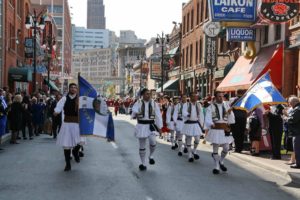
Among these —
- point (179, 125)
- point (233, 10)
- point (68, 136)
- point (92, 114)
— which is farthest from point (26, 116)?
point (233, 10)

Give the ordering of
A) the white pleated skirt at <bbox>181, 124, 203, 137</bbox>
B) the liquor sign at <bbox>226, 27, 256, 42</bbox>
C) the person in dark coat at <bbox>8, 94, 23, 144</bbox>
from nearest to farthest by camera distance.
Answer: the white pleated skirt at <bbox>181, 124, 203, 137</bbox>, the person in dark coat at <bbox>8, 94, 23, 144</bbox>, the liquor sign at <bbox>226, 27, 256, 42</bbox>

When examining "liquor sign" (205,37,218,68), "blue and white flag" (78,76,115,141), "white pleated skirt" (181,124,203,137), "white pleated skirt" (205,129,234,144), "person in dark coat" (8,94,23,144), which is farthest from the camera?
"liquor sign" (205,37,218,68)

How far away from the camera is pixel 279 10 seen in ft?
64.5

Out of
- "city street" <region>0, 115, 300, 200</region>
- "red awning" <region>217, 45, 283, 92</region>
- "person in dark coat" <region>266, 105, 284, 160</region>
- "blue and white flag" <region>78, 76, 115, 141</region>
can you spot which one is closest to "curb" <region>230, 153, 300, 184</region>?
"city street" <region>0, 115, 300, 200</region>

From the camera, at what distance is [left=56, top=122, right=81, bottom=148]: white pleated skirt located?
1121 centimetres

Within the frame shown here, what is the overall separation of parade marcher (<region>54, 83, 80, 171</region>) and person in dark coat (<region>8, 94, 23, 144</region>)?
7.30 m

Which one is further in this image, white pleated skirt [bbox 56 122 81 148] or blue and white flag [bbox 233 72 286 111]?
blue and white flag [bbox 233 72 286 111]

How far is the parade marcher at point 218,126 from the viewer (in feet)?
37.4

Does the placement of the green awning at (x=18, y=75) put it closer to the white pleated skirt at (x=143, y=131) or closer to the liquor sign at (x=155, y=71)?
the liquor sign at (x=155, y=71)

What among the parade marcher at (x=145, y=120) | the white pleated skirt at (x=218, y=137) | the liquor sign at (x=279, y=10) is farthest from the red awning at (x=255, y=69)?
the parade marcher at (x=145, y=120)

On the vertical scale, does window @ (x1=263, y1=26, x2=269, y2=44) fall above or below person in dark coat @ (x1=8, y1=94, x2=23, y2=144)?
above

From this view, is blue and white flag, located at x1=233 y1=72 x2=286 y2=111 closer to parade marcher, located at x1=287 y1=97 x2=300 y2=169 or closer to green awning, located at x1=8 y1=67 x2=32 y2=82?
parade marcher, located at x1=287 y1=97 x2=300 y2=169

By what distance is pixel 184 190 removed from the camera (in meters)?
Answer: 9.16

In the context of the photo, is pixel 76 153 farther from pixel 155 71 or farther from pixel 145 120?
pixel 155 71
